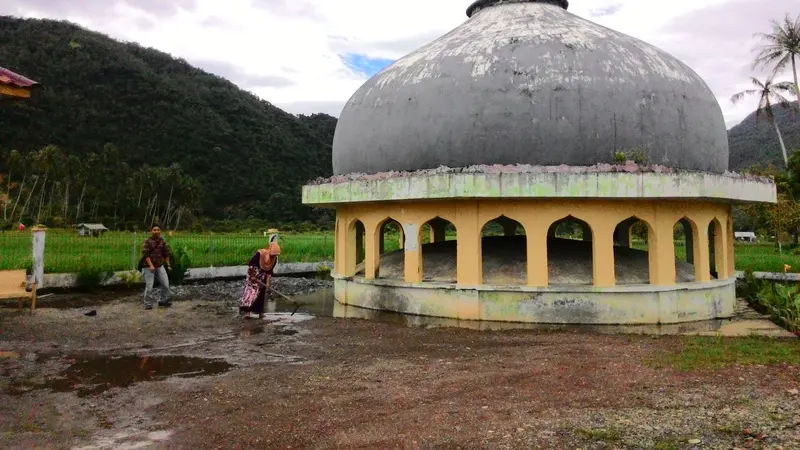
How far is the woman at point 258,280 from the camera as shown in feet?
42.4

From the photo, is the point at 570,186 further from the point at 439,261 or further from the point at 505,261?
the point at 439,261

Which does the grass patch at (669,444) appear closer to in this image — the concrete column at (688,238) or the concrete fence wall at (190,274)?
the concrete column at (688,238)

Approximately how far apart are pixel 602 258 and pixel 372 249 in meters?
5.08

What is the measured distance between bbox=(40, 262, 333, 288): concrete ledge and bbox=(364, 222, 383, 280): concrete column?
8613 mm

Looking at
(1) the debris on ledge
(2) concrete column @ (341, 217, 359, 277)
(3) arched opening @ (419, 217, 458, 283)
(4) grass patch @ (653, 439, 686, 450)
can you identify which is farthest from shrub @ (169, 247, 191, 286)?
(4) grass patch @ (653, 439, 686, 450)

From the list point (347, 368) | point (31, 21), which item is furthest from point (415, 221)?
point (31, 21)

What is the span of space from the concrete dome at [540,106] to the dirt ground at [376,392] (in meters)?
3.88

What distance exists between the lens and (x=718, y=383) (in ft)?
22.4

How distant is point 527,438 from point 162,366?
18.1 ft

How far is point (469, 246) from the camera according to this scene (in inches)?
465

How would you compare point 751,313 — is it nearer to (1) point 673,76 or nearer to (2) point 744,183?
(2) point 744,183

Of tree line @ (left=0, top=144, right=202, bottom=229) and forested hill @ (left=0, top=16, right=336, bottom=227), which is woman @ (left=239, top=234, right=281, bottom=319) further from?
tree line @ (left=0, top=144, right=202, bottom=229)

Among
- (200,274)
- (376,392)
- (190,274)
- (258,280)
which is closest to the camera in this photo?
(376,392)

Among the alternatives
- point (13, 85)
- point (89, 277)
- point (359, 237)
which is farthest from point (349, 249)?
point (89, 277)
